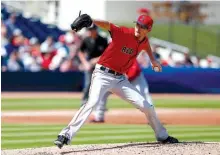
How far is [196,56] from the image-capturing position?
23938mm

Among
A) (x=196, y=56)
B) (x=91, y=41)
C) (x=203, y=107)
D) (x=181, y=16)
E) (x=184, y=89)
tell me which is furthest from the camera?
(x=181, y=16)

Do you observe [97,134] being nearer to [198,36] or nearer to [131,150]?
[131,150]

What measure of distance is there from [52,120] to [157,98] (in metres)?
6.10

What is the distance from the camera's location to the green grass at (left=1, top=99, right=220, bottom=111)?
15664 mm

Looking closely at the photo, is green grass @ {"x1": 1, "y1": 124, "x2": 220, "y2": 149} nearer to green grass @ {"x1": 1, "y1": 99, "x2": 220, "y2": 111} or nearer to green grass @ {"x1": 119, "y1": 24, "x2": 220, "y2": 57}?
green grass @ {"x1": 1, "y1": 99, "x2": 220, "y2": 111}

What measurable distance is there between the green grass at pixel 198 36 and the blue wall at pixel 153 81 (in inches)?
211

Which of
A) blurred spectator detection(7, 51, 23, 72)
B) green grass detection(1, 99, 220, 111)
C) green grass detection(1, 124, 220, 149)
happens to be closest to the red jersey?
green grass detection(1, 124, 220, 149)

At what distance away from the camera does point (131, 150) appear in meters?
7.64

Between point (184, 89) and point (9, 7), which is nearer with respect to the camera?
point (184, 89)

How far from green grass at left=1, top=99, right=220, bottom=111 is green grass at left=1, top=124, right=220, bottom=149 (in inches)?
159

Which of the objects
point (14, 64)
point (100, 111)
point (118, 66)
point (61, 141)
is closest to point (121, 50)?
point (118, 66)

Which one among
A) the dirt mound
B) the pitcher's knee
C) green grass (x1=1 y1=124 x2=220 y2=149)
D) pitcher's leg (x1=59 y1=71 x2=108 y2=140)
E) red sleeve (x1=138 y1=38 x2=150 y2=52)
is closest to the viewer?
the dirt mound

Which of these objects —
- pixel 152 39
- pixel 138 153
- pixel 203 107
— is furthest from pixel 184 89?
pixel 138 153

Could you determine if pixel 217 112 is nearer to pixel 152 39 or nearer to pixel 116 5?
pixel 152 39
